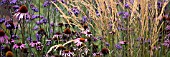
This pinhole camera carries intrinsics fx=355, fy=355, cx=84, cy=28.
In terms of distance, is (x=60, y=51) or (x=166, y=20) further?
(x=166, y=20)

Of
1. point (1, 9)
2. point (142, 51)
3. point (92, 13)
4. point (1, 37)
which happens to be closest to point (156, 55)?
point (142, 51)

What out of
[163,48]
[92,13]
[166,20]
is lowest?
[163,48]

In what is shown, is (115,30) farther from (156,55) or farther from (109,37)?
(156,55)

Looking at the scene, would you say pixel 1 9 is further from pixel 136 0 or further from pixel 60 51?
pixel 136 0

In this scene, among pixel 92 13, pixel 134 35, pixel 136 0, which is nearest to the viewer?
pixel 136 0

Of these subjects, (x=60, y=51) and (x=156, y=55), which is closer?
(x=60, y=51)

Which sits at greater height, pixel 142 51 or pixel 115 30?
pixel 115 30

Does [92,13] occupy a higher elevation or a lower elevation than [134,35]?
higher

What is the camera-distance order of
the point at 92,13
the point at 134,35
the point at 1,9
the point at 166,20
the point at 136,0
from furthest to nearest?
1. the point at 1,9
2. the point at 166,20
3. the point at 134,35
4. the point at 92,13
5. the point at 136,0

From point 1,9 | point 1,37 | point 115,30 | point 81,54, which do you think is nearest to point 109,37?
point 115,30
